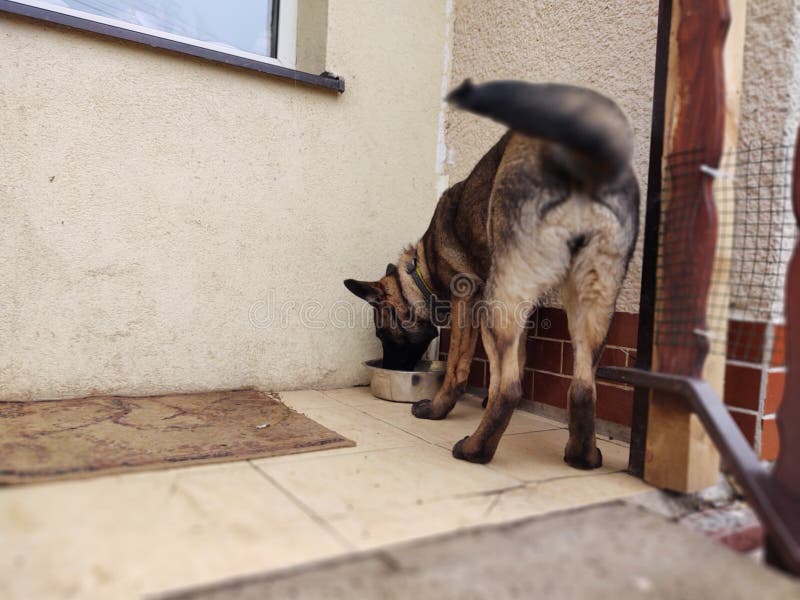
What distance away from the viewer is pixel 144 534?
4.41 ft

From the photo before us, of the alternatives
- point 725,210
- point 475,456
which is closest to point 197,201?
point 475,456

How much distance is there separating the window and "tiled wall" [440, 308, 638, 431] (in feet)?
7.15

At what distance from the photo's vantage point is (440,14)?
3580 mm

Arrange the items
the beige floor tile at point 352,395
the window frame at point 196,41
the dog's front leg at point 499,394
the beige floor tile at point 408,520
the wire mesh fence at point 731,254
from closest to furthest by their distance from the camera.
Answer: the beige floor tile at point 408,520, the wire mesh fence at point 731,254, the dog's front leg at point 499,394, the window frame at point 196,41, the beige floor tile at point 352,395

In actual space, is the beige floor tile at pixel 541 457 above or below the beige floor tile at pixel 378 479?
below

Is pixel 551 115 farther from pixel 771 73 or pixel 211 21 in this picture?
pixel 211 21

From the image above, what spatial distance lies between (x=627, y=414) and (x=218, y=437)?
70.5 inches

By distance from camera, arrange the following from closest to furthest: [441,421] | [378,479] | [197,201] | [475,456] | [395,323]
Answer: [378,479]
[475,456]
[441,421]
[197,201]
[395,323]

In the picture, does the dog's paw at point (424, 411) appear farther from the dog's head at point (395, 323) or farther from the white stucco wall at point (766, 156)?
the white stucco wall at point (766, 156)

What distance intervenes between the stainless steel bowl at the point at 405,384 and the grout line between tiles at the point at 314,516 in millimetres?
1282

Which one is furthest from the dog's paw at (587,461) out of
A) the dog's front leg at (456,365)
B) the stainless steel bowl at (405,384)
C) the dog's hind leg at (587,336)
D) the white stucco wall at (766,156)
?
the stainless steel bowl at (405,384)

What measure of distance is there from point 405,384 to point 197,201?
151cm

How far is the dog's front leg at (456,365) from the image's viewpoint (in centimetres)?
275

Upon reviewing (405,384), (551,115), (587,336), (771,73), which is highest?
(771,73)
